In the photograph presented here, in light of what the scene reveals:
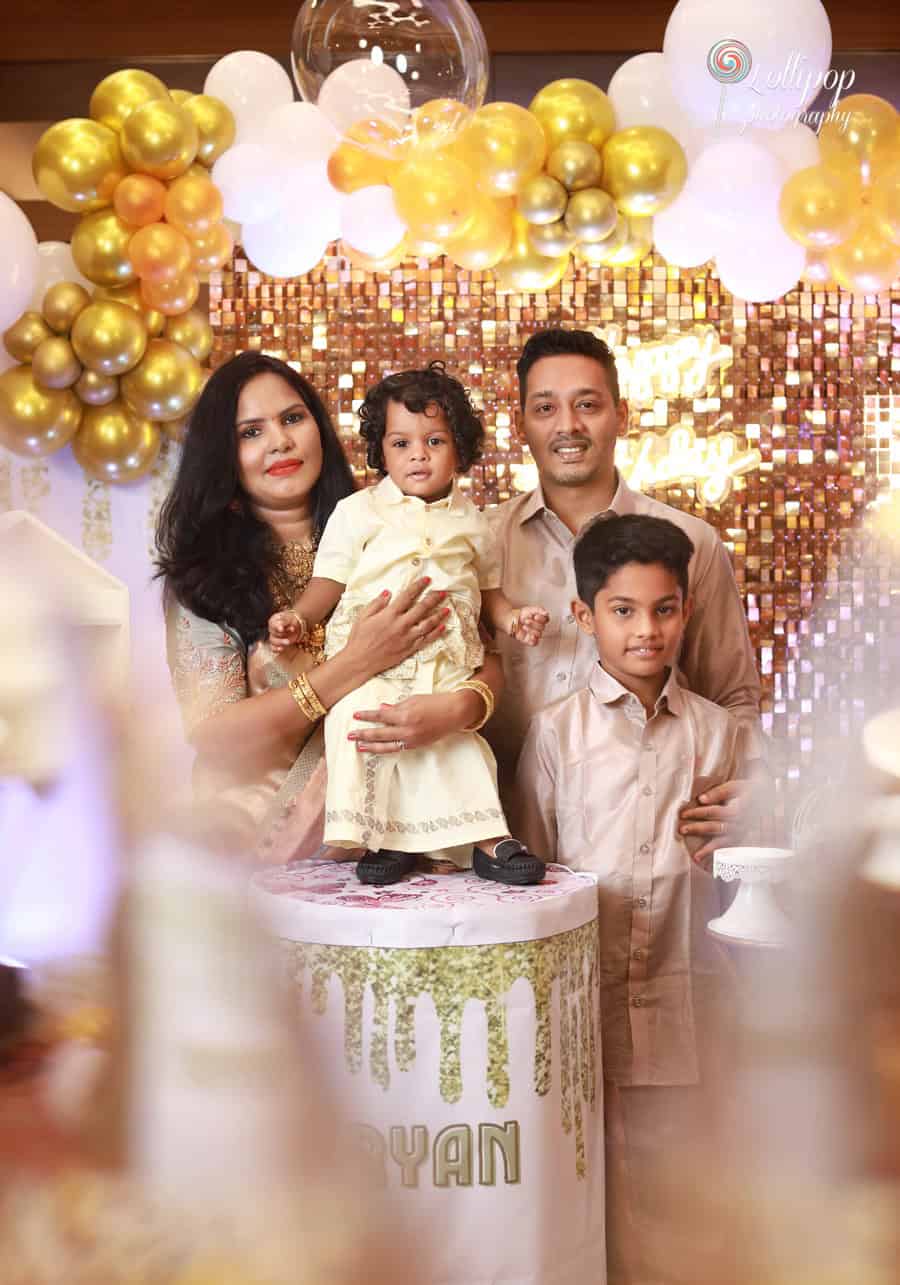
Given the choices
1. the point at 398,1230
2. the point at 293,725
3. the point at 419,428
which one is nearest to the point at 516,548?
the point at 419,428

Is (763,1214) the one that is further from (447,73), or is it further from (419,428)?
(447,73)

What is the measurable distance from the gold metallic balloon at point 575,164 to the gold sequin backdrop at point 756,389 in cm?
78

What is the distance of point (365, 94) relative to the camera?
213cm

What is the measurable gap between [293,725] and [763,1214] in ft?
3.45

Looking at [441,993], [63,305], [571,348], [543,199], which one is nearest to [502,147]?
[543,199]

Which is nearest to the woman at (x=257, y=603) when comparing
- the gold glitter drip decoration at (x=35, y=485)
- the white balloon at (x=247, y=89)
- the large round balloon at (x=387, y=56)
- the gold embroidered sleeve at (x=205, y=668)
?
the gold embroidered sleeve at (x=205, y=668)

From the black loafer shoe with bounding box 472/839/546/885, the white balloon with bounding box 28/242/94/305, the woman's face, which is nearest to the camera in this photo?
the black loafer shoe with bounding box 472/839/546/885

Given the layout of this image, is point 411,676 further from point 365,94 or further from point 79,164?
point 79,164

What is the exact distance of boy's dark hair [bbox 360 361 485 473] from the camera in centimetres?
196

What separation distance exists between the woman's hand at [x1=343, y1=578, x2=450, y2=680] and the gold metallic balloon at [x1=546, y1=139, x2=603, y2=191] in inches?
44.3

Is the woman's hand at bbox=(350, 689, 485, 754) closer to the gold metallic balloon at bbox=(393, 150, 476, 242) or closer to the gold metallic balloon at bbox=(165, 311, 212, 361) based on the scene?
the gold metallic balloon at bbox=(393, 150, 476, 242)

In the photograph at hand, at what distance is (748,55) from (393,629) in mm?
1395

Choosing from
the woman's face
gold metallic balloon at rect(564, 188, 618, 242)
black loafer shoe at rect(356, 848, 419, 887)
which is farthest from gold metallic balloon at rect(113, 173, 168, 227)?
black loafer shoe at rect(356, 848, 419, 887)

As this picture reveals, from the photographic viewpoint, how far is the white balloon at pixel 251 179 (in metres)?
2.70
